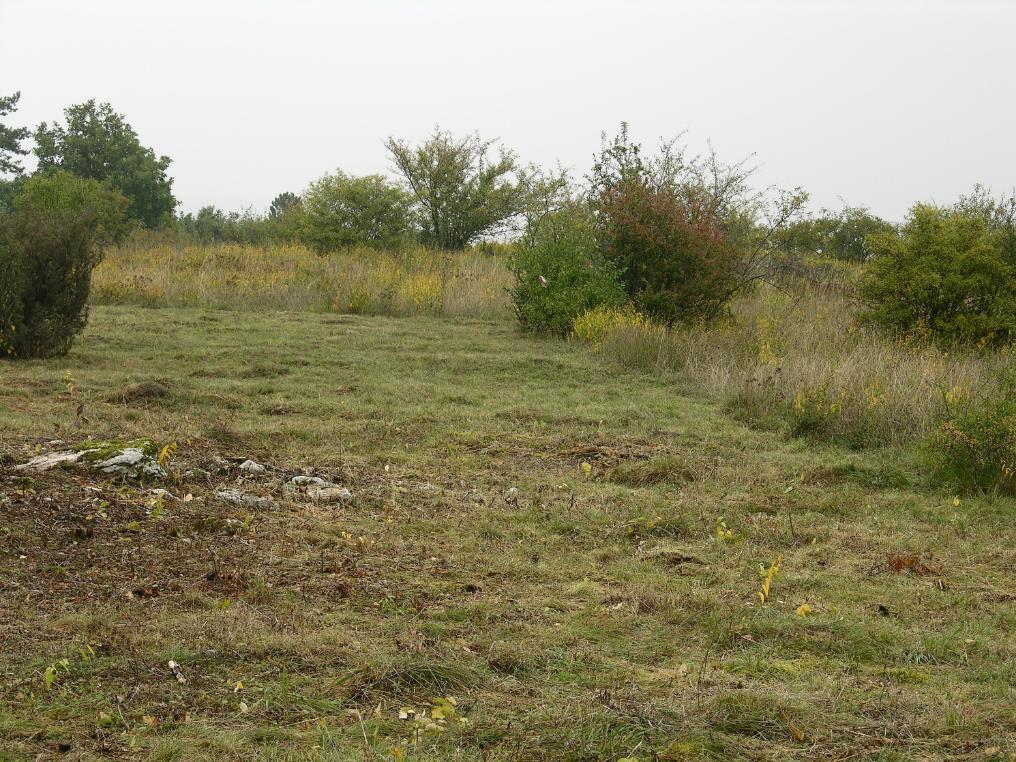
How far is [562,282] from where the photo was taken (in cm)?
1494

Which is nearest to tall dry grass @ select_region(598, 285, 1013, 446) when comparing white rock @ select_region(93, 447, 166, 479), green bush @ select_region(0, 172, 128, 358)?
white rock @ select_region(93, 447, 166, 479)

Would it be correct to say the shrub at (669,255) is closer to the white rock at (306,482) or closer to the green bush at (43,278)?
the green bush at (43,278)

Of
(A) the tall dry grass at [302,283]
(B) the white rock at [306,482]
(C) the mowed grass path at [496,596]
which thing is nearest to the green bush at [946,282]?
(C) the mowed grass path at [496,596]

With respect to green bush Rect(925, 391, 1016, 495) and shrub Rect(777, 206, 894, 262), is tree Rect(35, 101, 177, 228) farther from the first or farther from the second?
green bush Rect(925, 391, 1016, 495)

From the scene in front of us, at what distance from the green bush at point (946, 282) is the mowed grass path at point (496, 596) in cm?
564

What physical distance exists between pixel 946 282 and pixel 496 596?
10.4m

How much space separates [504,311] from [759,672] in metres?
14.3

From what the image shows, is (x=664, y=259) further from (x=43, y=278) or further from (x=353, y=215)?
(x=353, y=215)

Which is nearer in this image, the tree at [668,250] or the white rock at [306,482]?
the white rock at [306,482]

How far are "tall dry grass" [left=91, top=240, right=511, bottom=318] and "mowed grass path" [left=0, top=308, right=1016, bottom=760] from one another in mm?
9232

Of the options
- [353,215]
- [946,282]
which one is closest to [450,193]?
[353,215]

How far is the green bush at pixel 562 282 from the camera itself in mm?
14641

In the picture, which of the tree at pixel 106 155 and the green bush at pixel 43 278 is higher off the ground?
the tree at pixel 106 155

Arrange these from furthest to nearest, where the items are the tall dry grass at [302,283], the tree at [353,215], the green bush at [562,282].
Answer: the tree at [353,215], the tall dry grass at [302,283], the green bush at [562,282]
